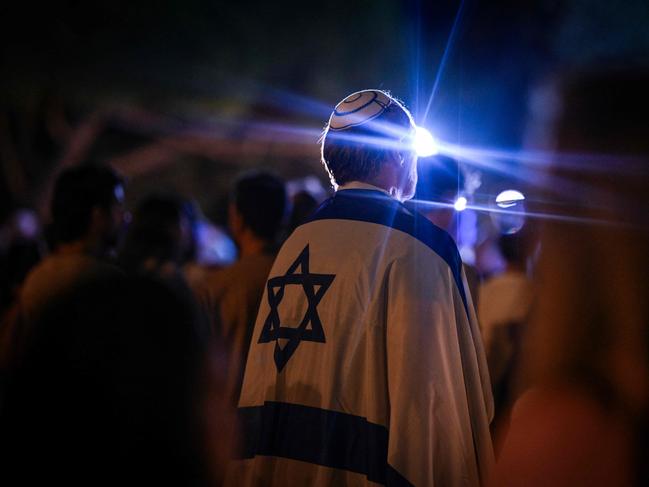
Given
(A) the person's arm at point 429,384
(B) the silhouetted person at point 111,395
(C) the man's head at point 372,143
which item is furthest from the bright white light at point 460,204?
(B) the silhouetted person at point 111,395

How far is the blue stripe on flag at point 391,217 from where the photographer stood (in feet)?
9.92

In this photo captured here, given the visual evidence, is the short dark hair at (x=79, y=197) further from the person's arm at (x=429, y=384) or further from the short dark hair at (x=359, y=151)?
the person's arm at (x=429, y=384)

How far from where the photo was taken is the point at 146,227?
5.18 meters

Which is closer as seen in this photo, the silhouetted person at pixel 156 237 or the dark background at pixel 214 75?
the silhouetted person at pixel 156 237

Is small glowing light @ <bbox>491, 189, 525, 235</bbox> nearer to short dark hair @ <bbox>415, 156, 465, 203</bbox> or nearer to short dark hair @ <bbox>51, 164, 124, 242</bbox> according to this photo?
short dark hair @ <bbox>415, 156, 465, 203</bbox>

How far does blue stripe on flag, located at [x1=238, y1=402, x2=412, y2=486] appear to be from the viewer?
2828mm

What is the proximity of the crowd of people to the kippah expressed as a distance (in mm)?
13

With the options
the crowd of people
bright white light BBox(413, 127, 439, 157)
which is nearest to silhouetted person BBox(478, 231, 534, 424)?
the crowd of people

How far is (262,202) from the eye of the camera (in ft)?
15.6

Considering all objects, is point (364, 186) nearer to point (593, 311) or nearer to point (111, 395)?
point (593, 311)

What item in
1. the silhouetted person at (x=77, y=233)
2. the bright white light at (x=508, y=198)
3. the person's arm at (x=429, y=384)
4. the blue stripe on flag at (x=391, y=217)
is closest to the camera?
the person's arm at (x=429, y=384)

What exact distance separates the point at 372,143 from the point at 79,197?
1.75m

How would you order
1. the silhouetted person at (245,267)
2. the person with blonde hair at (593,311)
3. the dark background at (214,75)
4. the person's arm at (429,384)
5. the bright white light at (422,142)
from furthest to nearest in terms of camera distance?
the dark background at (214,75) < the silhouetted person at (245,267) < the bright white light at (422,142) < the person's arm at (429,384) < the person with blonde hair at (593,311)

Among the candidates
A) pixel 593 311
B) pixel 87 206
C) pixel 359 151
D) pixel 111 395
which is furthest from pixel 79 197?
pixel 593 311
